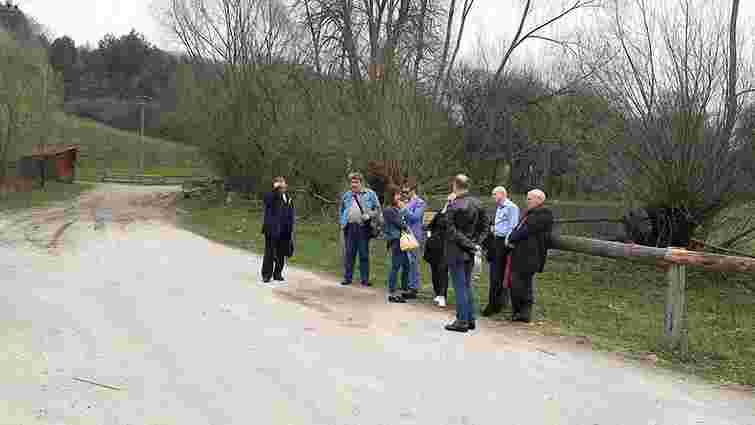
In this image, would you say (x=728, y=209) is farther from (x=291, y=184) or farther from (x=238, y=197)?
(x=238, y=197)

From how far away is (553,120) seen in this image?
26984 millimetres

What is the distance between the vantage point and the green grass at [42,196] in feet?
92.6

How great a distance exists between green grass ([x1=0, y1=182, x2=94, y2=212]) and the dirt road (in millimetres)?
20018

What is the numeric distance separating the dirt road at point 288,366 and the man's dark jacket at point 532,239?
77 centimetres

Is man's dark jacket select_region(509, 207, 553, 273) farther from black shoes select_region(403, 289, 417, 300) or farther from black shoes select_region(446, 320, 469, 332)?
black shoes select_region(403, 289, 417, 300)

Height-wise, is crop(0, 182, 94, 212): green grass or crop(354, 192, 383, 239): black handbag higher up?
crop(354, 192, 383, 239): black handbag

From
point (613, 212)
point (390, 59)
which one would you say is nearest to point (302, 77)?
point (390, 59)

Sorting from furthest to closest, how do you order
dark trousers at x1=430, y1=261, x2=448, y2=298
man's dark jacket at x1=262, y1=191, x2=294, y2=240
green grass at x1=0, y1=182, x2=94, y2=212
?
green grass at x1=0, y1=182, x2=94, y2=212 < man's dark jacket at x1=262, y1=191, x2=294, y2=240 < dark trousers at x1=430, y1=261, x2=448, y2=298

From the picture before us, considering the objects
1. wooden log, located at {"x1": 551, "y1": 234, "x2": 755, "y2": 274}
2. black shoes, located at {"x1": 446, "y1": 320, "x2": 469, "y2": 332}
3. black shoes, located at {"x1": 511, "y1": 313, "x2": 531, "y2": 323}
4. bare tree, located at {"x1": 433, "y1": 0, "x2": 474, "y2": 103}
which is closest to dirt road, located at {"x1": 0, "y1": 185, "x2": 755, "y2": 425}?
black shoes, located at {"x1": 446, "y1": 320, "x2": 469, "y2": 332}

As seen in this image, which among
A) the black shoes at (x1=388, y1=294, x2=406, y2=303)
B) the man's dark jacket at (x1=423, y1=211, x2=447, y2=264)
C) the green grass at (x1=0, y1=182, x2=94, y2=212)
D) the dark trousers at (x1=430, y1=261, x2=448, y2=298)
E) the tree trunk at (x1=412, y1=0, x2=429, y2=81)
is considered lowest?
the green grass at (x1=0, y1=182, x2=94, y2=212)

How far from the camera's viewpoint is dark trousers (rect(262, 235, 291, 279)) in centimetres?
1082

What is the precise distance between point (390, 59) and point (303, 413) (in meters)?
14.3

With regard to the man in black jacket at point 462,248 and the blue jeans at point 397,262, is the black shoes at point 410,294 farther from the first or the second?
the man in black jacket at point 462,248

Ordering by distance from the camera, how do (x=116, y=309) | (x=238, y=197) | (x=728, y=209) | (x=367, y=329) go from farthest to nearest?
1. (x=238, y=197)
2. (x=728, y=209)
3. (x=116, y=309)
4. (x=367, y=329)
